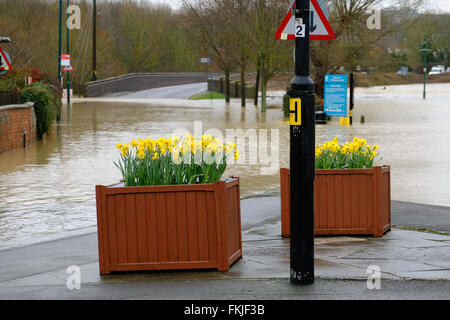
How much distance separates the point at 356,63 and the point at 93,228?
31.1 metres

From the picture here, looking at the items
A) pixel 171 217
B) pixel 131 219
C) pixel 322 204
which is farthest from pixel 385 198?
pixel 131 219

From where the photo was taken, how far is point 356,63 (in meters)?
40.0

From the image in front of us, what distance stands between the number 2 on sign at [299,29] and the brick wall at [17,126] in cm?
1624

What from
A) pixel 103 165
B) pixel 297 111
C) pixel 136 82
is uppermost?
pixel 136 82

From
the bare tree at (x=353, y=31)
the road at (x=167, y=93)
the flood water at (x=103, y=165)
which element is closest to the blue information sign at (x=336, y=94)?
the flood water at (x=103, y=165)

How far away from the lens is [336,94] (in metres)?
31.1

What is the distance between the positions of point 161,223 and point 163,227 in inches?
1.7

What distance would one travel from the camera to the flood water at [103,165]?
1169 centimetres

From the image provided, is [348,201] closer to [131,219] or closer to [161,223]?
[161,223]

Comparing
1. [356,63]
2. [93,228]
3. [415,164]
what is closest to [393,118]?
[356,63]

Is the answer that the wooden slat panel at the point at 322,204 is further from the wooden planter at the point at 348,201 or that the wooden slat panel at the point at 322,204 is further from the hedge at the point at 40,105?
the hedge at the point at 40,105

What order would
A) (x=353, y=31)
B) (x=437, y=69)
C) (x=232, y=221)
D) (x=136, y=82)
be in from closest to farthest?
(x=232, y=221) → (x=353, y=31) → (x=136, y=82) → (x=437, y=69)

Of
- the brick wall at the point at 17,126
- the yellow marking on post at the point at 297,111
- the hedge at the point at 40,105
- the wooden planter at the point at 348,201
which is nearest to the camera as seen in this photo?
the yellow marking on post at the point at 297,111
